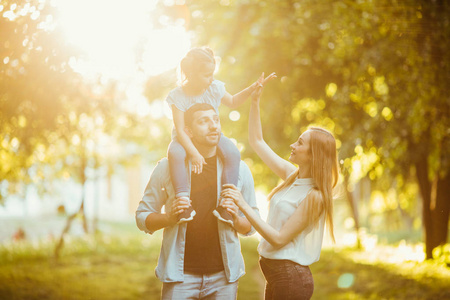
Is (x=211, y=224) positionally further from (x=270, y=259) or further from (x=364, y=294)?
(x=364, y=294)

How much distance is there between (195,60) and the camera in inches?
96.4

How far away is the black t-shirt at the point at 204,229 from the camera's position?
2.54m

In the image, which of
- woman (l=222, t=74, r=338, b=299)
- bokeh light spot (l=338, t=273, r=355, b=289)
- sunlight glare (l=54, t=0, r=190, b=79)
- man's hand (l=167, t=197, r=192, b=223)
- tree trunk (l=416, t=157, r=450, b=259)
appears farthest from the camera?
bokeh light spot (l=338, t=273, r=355, b=289)

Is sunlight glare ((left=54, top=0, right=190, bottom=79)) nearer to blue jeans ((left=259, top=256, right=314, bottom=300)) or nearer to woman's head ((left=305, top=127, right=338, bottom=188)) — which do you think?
woman's head ((left=305, top=127, right=338, bottom=188))

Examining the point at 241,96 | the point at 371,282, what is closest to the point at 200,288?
Answer: the point at 241,96

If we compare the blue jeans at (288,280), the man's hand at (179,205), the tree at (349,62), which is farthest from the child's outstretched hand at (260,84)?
the tree at (349,62)

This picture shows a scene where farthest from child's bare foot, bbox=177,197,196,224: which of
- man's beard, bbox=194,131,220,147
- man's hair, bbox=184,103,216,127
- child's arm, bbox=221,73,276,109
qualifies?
child's arm, bbox=221,73,276,109

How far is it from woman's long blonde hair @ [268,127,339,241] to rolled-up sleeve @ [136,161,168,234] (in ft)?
2.64

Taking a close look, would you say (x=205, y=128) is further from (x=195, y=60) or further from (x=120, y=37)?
(x=120, y=37)

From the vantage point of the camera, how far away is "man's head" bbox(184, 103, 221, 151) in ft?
8.16

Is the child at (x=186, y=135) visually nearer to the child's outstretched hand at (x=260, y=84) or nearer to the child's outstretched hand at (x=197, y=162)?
the child's outstretched hand at (x=197, y=162)

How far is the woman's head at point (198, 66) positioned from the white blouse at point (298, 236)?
0.82m

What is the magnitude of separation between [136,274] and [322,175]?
7680mm

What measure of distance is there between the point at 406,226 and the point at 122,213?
17660 millimetres
